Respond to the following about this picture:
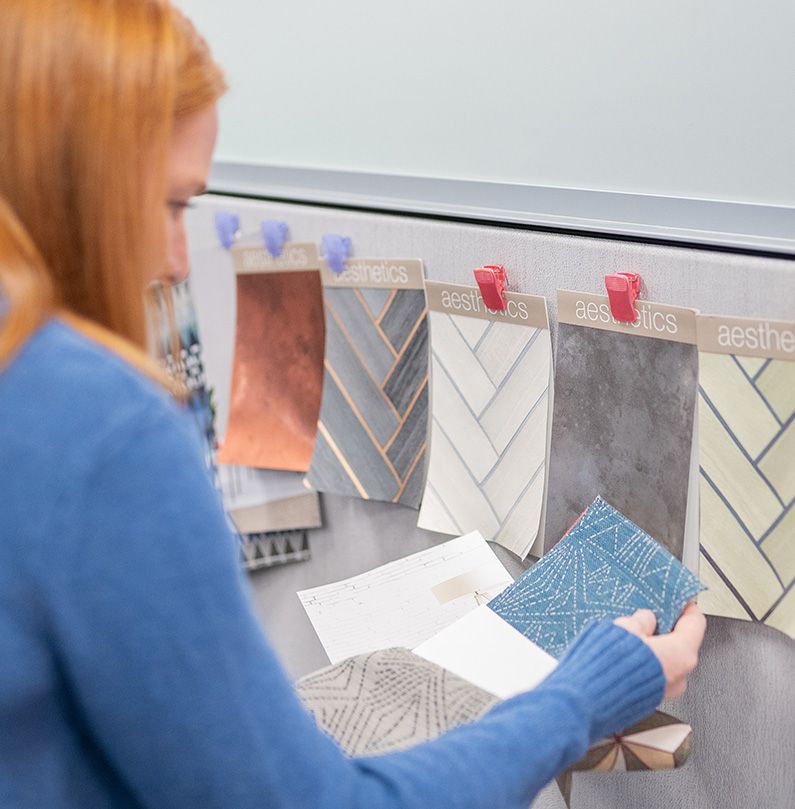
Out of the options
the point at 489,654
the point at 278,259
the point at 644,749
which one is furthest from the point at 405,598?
the point at 278,259

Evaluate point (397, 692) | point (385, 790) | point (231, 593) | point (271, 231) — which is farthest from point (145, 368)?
point (271, 231)

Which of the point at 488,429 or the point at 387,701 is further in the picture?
the point at 488,429

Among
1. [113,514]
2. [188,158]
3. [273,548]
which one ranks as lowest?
[273,548]

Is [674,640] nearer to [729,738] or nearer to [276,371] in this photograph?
[729,738]

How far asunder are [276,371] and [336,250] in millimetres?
150

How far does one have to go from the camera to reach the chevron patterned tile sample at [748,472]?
1.80 ft

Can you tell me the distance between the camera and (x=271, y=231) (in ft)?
2.88

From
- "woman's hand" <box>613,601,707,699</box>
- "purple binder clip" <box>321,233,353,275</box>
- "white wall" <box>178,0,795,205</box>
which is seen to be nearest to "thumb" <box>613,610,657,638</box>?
"woman's hand" <box>613,601,707,699</box>

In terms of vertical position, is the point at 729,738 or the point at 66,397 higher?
the point at 66,397

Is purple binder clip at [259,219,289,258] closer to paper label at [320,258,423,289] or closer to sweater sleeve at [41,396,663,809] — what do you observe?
paper label at [320,258,423,289]

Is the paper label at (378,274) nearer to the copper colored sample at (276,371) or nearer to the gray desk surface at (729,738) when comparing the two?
the copper colored sample at (276,371)

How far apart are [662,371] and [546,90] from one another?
21 centimetres

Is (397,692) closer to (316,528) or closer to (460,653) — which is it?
(460,653)

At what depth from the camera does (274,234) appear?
88cm
